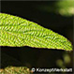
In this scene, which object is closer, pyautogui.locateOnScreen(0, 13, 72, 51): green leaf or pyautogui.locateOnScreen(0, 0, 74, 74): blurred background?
pyautogui.locateOnScreen(0, 13, 72, 51): green leaf

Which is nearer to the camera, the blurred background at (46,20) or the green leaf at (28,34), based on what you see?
the green leaf at (28,34)

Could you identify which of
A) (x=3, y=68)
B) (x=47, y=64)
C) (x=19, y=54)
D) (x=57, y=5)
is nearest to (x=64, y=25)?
(x=57, y=5)

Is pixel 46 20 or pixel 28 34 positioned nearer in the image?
pixel 28 34

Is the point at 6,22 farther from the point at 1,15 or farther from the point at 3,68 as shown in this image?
the point at 3,68
